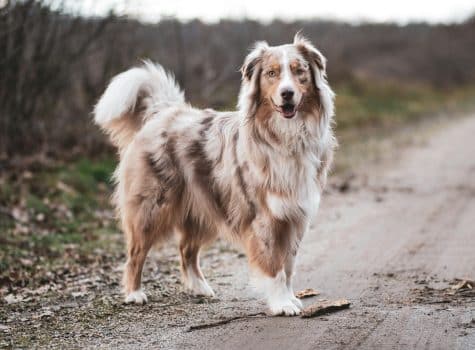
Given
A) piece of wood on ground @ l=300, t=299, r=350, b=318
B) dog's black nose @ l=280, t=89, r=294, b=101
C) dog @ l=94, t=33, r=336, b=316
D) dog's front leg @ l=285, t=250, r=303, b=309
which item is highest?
dog's black nose @ l=280, t=89, r=294, b=101

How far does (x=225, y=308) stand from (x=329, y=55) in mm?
24092

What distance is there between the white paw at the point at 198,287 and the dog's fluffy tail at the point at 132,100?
1.48 metres

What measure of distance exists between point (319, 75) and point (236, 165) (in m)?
0.99

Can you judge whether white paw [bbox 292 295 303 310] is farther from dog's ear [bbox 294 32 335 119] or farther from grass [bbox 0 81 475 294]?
grass [bbox 0 81 475 294]

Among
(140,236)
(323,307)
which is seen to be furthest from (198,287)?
(323,307)

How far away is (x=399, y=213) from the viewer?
10.0m

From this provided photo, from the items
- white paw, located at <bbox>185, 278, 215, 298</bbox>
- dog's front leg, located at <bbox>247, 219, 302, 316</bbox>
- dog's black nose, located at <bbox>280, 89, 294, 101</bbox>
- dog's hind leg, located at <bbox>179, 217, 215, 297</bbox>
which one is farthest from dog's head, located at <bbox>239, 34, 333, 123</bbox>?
white paw, located at <bbox>185, 278, 215, 298</bbox>

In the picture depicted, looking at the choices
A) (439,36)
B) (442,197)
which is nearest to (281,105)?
(442,197)

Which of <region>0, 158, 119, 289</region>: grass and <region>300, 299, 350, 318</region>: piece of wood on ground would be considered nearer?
<region>300, 299, 350, 318</region>: piece of wood on ground

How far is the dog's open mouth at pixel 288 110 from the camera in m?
5.68

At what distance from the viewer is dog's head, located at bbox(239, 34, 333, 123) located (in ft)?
18.7

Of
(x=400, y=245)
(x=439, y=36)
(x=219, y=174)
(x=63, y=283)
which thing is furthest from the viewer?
(x=439, y=36)

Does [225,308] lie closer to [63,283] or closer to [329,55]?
[63,283]

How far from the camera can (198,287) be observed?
6656 mm
